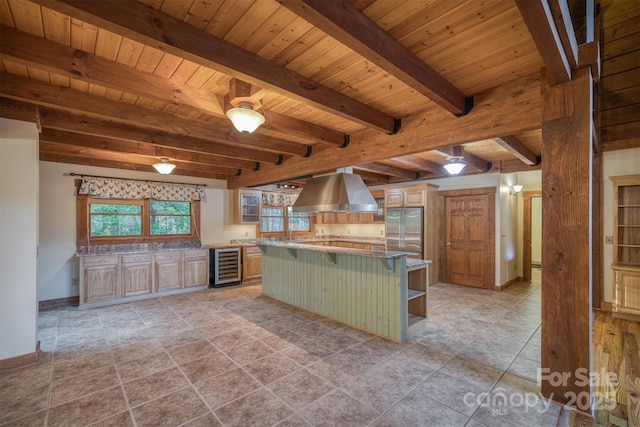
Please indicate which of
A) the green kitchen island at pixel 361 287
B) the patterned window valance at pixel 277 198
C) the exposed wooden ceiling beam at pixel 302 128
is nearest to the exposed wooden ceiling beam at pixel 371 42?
the exposed wooden ceiling beam at pixel 302 128

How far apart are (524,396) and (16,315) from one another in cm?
467

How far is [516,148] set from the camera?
396cm

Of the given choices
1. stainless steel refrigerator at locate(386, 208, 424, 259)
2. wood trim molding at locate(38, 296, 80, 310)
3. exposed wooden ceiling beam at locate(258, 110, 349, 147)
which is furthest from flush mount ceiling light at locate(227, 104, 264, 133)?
wood trim molding at locate(38, 296, 80, 310)

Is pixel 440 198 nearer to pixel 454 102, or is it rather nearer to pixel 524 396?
pixel 454 102

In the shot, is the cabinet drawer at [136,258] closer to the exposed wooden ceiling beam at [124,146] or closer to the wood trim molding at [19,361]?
the exposed wooden ceiling beam at [124,146]

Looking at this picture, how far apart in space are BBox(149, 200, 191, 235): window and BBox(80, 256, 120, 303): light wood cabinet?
46.4 inches

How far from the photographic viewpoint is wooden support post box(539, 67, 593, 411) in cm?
204

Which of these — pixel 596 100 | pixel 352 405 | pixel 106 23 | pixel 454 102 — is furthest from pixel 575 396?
pixel 106 23

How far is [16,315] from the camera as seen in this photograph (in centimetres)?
279

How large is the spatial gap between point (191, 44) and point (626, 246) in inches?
246

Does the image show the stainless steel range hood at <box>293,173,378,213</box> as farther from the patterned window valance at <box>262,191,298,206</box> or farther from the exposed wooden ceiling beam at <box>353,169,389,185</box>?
the patterned window valance at <box>262,191,298,206</box>

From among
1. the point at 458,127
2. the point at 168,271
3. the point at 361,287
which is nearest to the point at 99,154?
the point at 168,271

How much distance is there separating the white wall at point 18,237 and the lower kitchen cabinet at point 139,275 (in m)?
2.02

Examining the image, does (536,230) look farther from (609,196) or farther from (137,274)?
(137,274)
